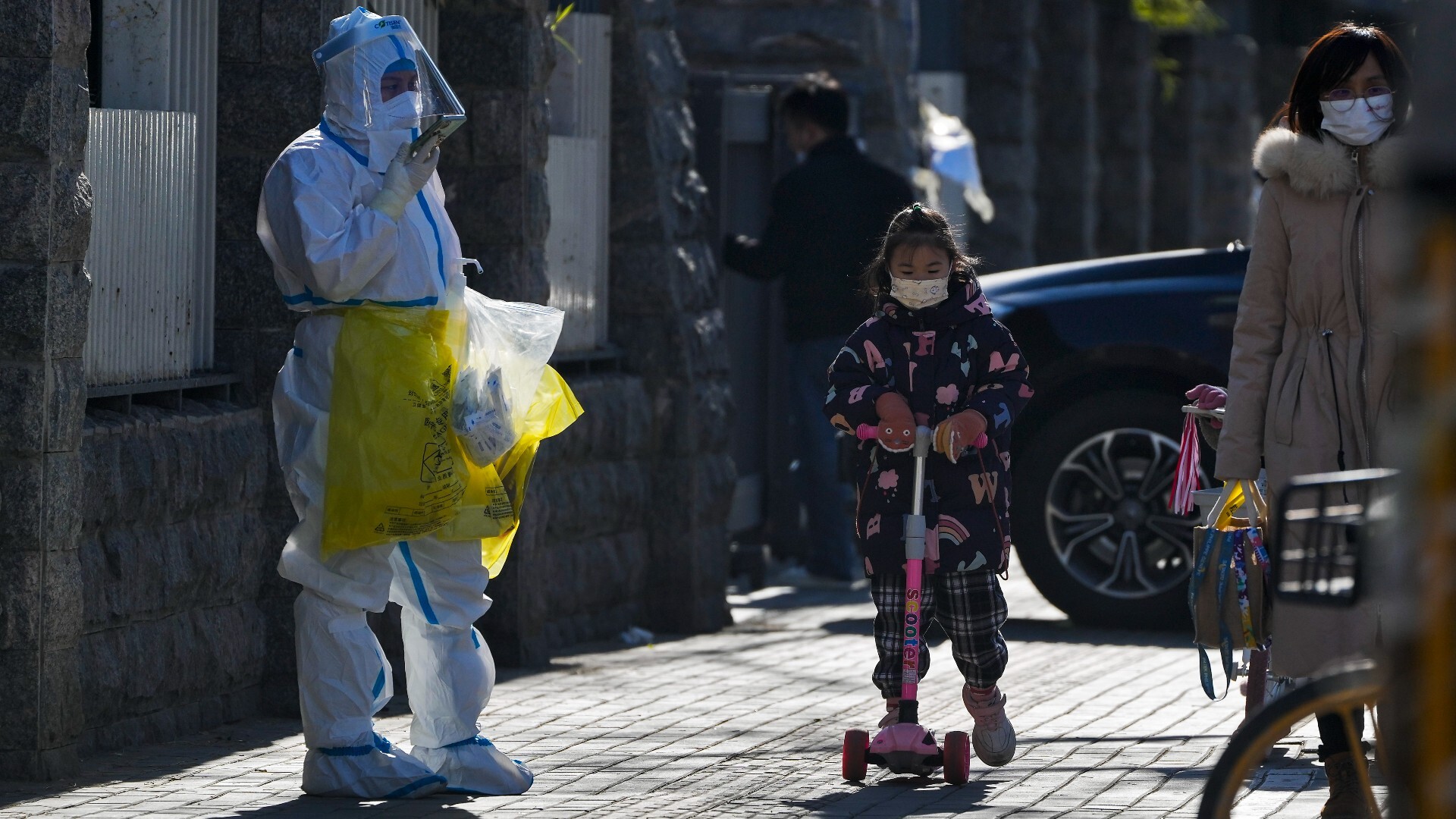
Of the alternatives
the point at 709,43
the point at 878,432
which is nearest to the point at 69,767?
the point at 878,432

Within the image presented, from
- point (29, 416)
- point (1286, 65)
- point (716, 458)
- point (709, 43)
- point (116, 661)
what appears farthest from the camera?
point (1286, 65)

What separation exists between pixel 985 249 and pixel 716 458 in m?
7.44

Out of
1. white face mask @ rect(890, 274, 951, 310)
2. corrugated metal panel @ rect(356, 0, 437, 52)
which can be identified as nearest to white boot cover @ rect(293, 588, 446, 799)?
white face mask @ rect(890, 274, 951, 310)

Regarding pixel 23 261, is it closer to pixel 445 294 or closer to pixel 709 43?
pixel 445 294

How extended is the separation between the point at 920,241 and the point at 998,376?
41cm

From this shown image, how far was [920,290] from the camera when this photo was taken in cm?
617

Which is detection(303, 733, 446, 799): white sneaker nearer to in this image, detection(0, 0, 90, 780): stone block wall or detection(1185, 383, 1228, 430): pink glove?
detection(0, 0, 90, 780): stone block wall

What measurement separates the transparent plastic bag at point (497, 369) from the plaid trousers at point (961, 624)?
1.04 meters

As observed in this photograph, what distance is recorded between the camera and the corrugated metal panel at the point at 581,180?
889cm

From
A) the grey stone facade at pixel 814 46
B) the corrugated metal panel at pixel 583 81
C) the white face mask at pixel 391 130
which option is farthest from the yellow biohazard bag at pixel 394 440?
the grey stone facade at pixel 814 46

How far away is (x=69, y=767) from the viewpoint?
5.95 metres

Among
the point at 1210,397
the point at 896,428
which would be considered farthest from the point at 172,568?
the point at 1210,397

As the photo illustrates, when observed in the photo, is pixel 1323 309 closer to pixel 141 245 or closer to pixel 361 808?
pixel 361 808

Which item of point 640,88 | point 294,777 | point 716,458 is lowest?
point 294,777
